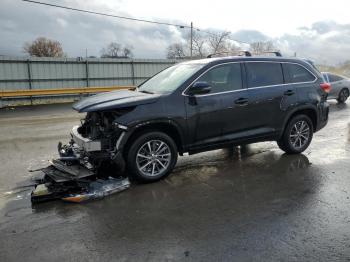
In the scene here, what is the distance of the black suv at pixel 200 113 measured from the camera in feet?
17.5

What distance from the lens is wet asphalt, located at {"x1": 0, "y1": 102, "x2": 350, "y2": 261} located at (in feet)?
11.8

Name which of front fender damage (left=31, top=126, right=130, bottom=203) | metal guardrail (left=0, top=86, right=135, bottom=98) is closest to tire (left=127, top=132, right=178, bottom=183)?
front fender damage (left=31, top=126, right=130, bottom=203)

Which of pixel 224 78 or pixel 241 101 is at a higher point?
pixel 224 78

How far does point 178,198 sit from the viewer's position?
5.01 m

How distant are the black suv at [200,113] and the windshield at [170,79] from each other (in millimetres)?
25

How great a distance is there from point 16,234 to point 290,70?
18.0ft

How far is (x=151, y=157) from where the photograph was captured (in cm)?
554

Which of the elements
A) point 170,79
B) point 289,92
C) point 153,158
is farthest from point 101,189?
point 289,92

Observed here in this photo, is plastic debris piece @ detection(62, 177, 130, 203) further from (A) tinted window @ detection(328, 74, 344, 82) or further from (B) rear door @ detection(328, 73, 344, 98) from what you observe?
(A) tinted window @ detection(328, 74, 344, 82)

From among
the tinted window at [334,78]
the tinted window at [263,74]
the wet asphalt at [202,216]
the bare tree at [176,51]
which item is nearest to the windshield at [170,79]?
the tinted window at [263,74]

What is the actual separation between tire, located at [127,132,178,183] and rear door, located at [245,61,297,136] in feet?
5.49

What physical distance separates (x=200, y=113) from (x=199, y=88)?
0.42 m

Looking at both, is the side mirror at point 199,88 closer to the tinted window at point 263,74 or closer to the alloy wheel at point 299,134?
the tinted window at point 263,74

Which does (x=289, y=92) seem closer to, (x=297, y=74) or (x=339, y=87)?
(x=297, y=74)
